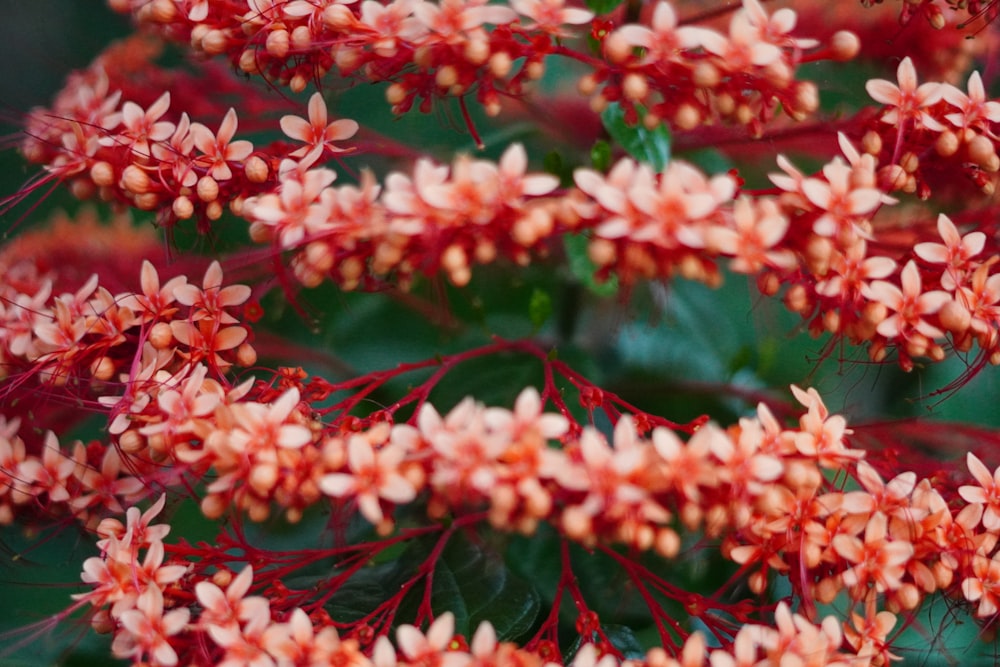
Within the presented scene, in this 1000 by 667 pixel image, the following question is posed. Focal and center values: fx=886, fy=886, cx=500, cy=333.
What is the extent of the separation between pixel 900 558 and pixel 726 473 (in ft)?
0.46

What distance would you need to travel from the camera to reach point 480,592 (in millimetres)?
642

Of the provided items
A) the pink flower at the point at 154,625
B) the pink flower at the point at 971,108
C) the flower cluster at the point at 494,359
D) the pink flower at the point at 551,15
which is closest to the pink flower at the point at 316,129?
the flower cluster at the point at 494,359

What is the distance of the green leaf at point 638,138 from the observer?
63 cm

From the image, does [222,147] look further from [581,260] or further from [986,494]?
[986,494]

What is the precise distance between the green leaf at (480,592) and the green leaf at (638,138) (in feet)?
1.02

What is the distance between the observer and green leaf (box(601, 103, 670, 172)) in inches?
24.8

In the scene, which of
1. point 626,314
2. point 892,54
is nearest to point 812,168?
point 892,54

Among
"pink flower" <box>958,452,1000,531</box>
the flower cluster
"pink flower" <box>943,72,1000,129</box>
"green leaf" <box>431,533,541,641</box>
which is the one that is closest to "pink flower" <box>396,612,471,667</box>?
the flower cluster

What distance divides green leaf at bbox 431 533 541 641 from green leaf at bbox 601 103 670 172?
0.31 metres

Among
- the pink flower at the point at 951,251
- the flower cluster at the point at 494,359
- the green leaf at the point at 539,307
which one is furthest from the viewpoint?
the green leaf at the point at 539,307

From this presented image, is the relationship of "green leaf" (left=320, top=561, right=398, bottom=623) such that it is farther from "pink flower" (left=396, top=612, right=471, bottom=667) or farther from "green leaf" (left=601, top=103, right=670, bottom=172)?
"green leaf" (left=601, top=103, right=670, bottom=172)

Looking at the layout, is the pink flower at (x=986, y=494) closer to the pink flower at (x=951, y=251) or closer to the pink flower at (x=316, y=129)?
the pink flower at (x=951, y=251)

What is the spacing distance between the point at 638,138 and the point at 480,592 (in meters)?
0.35

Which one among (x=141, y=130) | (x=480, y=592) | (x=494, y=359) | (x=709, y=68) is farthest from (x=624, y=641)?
(x=141, y=130)
